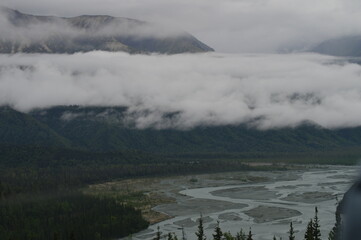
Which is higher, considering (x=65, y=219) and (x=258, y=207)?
(x=65, y=219)

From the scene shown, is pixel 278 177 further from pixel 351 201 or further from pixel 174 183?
pixel 351 201

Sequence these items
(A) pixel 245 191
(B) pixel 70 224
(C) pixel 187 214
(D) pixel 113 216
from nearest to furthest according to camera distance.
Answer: (B) pixel 70 224
(D) pixel 113 216
(C) pixel 187 214
(A) pixel 245 191

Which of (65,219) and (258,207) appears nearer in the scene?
(65,219)

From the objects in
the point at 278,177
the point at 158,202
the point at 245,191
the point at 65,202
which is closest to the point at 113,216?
the point at 65,202

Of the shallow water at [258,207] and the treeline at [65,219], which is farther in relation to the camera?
the shallow water at [258,207]

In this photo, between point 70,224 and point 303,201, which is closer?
point 70,224
